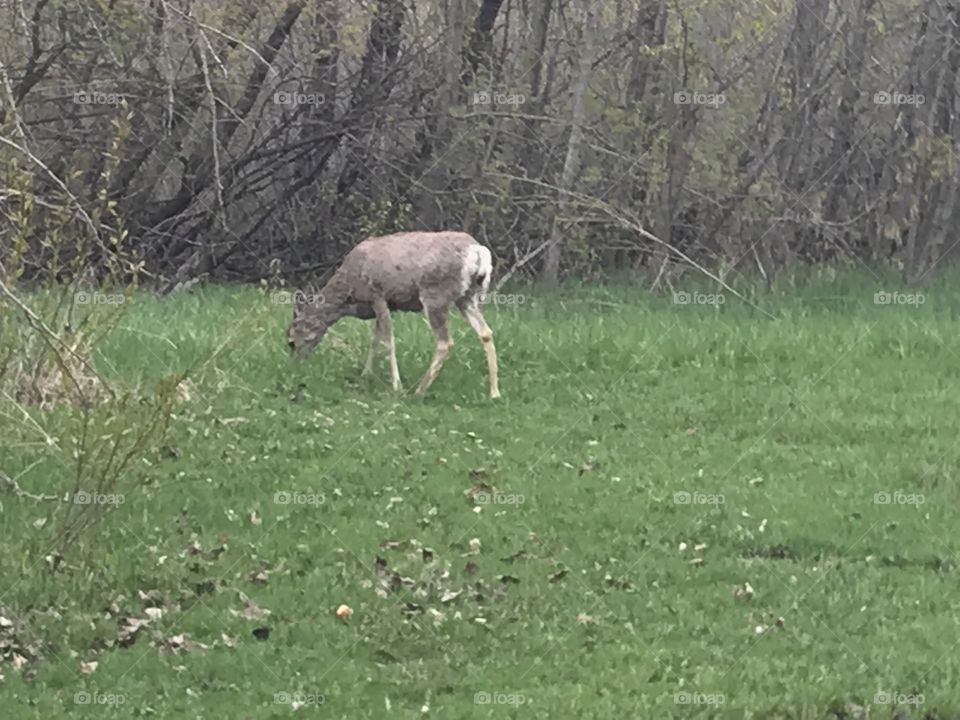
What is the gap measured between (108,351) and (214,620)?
18.3ft

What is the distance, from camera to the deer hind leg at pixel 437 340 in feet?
42.1

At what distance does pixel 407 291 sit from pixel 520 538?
4.16 metres

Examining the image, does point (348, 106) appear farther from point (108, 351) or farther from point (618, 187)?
point (108, 351)

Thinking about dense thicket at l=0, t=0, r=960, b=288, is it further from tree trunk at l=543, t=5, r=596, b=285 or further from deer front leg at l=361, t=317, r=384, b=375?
deer front leg at l=361, t=317, r=384, b=375

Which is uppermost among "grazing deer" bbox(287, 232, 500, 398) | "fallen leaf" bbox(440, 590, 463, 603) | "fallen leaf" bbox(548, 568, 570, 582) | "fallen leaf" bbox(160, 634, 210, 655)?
"grazing deer" bbox(287, 232, 500, 398)

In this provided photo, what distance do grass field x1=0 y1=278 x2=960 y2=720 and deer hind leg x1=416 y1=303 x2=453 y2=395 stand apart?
8.9 inches

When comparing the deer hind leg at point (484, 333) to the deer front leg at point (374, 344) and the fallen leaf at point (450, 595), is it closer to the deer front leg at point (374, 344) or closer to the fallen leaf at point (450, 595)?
the deer front leg at point (374, 344)

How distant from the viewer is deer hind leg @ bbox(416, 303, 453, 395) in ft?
42.1

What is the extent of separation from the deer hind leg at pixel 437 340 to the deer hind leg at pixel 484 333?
0.24 meters

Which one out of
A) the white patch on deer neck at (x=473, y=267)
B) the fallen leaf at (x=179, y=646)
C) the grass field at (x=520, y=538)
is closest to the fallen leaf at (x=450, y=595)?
the grass field at (x=520, y=538)

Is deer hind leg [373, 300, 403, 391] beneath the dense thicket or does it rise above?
beneath

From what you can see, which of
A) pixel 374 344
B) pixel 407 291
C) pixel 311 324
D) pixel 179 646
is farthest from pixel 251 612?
pixel 311 324

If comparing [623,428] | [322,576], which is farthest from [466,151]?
[322,576]

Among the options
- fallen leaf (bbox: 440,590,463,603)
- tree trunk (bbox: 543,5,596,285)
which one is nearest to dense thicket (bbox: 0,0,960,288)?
tree trunk (bbox: 543,5,596,285)
